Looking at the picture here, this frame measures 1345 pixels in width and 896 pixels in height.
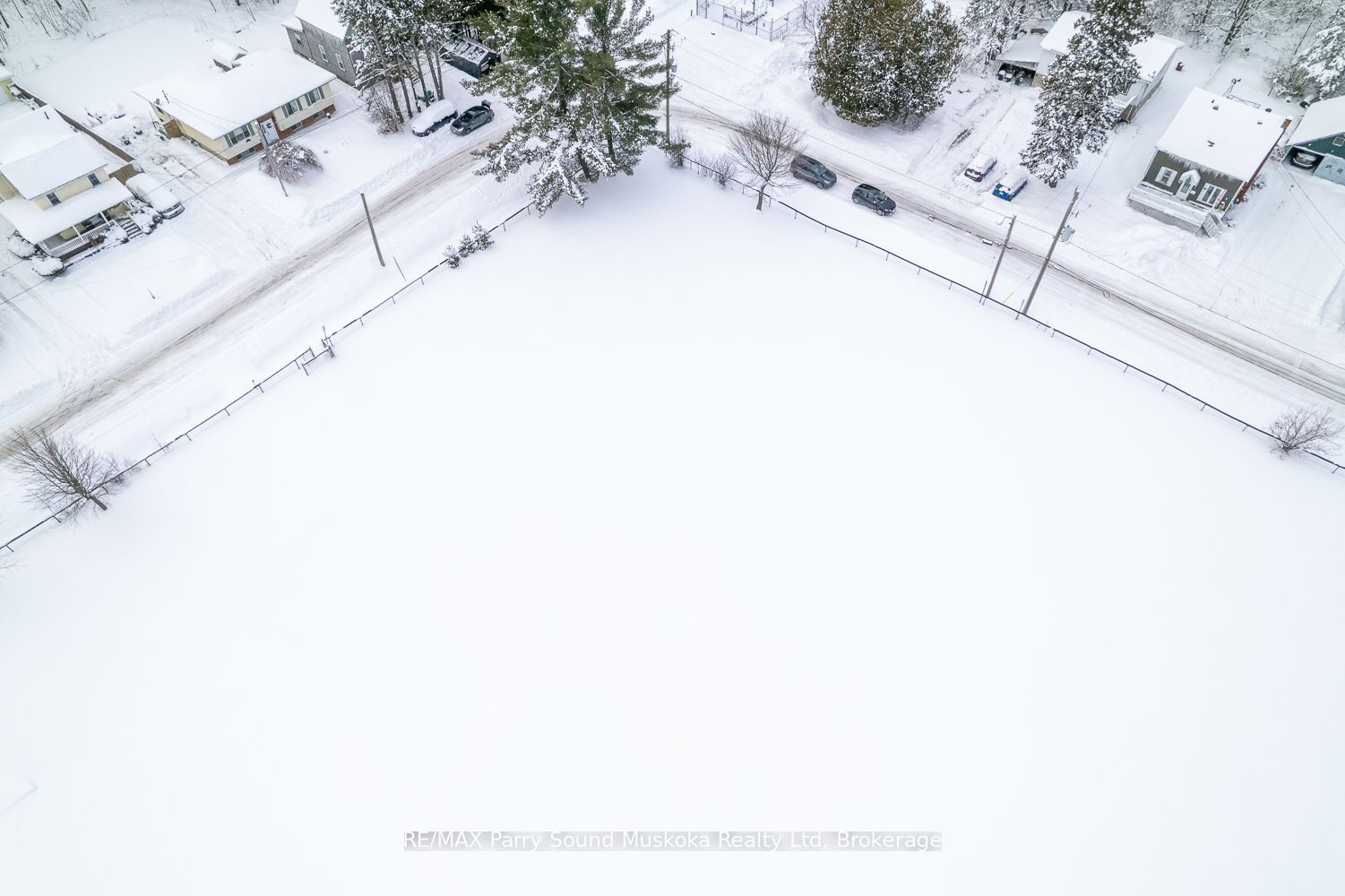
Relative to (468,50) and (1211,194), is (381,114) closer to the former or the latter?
(468,50)

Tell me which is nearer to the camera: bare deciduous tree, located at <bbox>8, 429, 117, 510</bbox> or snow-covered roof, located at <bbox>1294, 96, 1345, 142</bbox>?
bare deciduous tree, located at <bbox>8, 429, 117, 510</bbox>

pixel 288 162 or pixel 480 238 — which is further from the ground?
pixel 288 162

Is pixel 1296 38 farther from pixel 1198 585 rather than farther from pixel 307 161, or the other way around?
pixel 307 161

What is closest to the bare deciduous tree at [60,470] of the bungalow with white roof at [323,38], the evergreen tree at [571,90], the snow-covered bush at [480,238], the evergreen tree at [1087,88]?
the snow-covered bush at [480,238]

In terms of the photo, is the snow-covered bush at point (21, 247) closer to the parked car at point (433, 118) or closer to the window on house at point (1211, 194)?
the parked car at point (433, 118)

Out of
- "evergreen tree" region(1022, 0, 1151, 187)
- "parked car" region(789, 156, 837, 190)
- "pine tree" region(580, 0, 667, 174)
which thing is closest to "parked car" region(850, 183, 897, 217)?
"parked car" region(789, 156, 837, 190)

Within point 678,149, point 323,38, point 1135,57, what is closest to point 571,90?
point 678,149

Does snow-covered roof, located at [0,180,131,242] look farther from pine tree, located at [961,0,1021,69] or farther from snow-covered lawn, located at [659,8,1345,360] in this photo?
pine tree, located at [961,0,1021,69]
